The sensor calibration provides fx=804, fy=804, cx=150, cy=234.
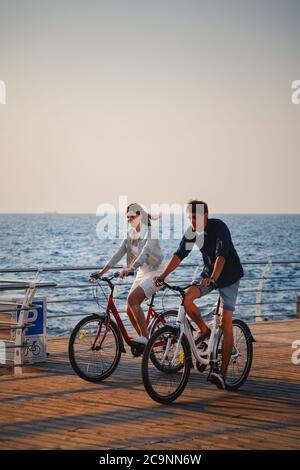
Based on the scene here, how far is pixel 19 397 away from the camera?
749 cm

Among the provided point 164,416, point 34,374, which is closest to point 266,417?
point 164,416

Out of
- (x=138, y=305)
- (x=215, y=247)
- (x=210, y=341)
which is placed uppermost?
(x=215, y=247)

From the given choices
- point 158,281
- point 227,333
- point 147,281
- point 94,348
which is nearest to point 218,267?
point 158,281

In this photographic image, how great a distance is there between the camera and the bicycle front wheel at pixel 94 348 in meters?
8.07

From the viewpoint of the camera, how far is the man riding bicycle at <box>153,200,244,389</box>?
7.48 meters

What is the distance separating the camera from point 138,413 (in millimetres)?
6859

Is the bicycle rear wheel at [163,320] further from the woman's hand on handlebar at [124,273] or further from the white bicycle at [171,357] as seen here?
the white bicycle at [171,357]

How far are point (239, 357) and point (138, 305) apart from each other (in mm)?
1154

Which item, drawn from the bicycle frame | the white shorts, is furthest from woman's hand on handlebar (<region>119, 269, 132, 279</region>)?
the bicycle frame

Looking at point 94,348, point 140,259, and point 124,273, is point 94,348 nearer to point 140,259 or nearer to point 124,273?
point 124,273

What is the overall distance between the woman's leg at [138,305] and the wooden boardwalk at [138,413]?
0.58 meters
